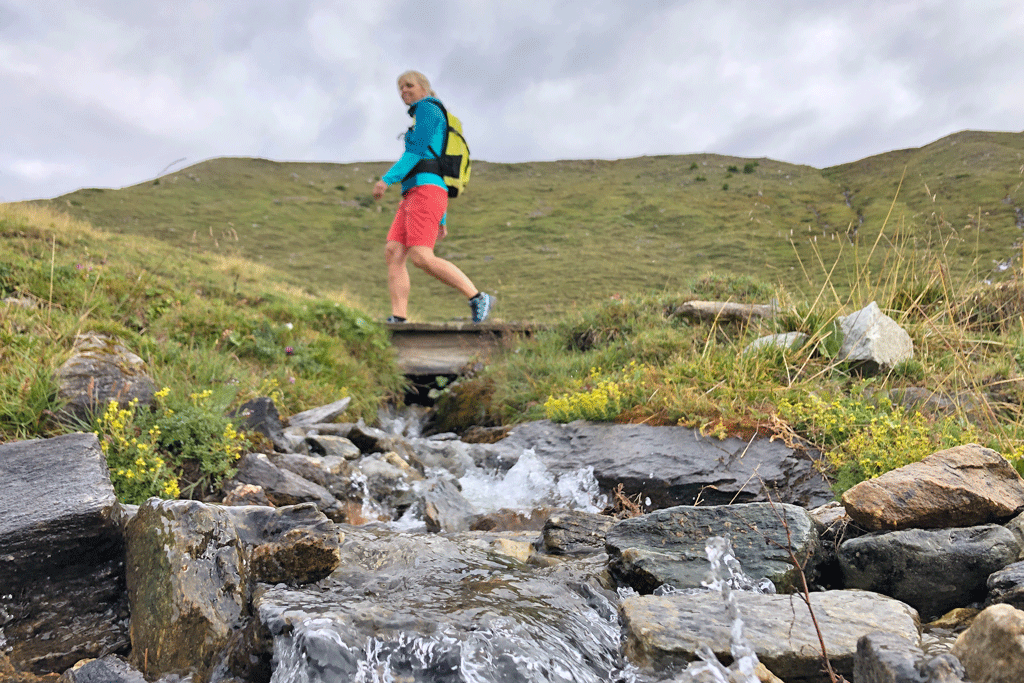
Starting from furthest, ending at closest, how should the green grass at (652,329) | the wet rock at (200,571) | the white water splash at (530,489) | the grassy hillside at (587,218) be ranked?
1. the grassy hillside at (587,218)
2. the white water splash at (530,489)
3. the green grass at (652,329)
4. the wet rock at (200,571)

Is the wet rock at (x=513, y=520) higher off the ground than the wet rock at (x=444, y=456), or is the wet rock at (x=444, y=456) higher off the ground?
the wet rock at (x=444, y=456)

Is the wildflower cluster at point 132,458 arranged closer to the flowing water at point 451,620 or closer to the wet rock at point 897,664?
the flowing water at point 451,620

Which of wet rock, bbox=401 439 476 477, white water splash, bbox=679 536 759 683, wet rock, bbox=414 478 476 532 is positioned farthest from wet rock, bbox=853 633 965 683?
wet rock, bbox=401 439 476 477

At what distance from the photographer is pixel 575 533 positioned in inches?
140

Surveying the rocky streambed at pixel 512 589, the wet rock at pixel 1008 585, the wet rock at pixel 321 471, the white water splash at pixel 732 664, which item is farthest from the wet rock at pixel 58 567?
the wet rock at pixel 1008 585

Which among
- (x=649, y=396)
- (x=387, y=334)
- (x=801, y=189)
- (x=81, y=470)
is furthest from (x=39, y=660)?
(x=801, y=189)

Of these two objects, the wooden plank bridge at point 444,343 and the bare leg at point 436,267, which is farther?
the wooden plank bridge at point 444,343

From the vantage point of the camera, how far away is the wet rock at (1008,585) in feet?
7.34

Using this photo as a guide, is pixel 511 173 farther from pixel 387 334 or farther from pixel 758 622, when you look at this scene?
pixel 758 622

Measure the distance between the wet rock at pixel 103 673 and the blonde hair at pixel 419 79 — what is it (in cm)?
679

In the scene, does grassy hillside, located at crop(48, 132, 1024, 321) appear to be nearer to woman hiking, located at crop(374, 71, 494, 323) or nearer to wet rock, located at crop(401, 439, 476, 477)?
woman hiking, located at crop(374, 71, 494, 323)

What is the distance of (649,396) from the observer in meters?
5.43

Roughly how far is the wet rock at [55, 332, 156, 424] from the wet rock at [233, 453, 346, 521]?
81 centimetres

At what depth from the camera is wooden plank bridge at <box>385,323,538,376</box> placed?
29.1 ft
